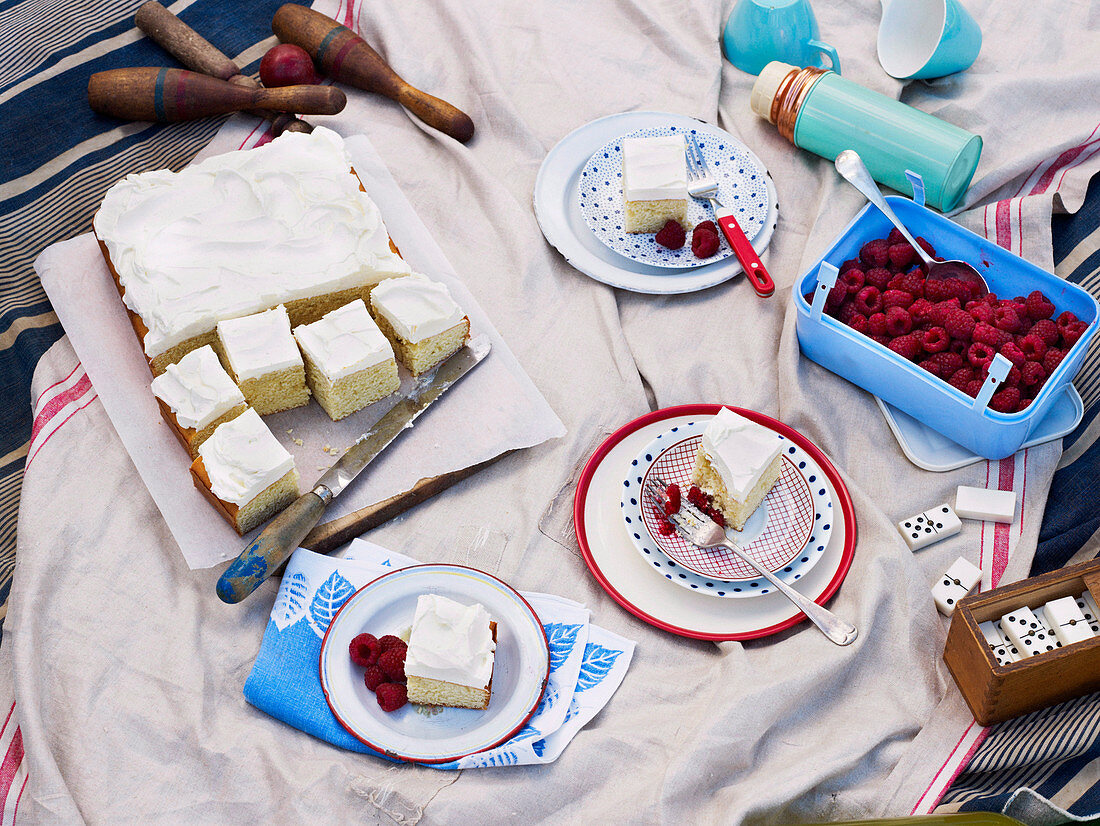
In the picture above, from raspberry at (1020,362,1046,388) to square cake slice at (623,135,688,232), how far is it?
0.92 metres

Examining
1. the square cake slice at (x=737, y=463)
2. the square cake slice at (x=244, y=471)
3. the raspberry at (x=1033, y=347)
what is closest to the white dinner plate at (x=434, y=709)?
the square cake slice at (x=244, y=471)

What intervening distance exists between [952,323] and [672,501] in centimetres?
75

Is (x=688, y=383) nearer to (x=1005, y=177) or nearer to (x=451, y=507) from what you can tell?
(x=451, y=507)

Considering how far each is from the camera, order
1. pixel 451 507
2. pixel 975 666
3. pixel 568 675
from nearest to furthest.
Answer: pixel 975 666, pixel 568 675, pixel 451 507

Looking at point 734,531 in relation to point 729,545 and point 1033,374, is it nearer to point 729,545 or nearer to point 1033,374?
point 729,545

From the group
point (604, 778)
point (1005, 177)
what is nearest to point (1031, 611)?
point (604, 778)

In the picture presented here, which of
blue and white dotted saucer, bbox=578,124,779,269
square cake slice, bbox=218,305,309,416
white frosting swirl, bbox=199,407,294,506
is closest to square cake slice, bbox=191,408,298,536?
white frosting swirl, bbox=199,407,294,506

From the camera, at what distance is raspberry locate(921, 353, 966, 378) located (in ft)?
7.21

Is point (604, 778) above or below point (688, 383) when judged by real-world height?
below

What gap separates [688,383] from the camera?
245 centimetres

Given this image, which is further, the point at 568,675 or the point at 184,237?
the point at 184,237

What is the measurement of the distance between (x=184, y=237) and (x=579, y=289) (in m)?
0.99

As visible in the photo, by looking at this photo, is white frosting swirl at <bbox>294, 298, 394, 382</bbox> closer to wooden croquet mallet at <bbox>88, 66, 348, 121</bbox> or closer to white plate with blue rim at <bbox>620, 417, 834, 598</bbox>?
white plate with blue rim at <bbox>620, 417, 834, 598</bbox>

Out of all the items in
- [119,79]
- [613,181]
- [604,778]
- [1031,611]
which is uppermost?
[119,79]
